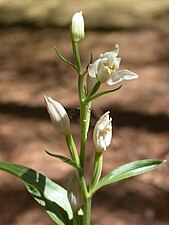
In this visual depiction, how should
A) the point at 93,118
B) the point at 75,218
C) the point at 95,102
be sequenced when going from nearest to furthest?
the point at 75,218, the point at 93,118, the point at 95,102

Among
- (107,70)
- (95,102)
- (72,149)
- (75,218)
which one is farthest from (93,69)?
(95,102)

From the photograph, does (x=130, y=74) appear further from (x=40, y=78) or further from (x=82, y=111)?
(x=40, y=78)

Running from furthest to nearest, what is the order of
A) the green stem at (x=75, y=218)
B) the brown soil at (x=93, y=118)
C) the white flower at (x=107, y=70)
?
the brown soil at (x=93, y=118) → the green stem at (x=75, y=218) → the white flower at (x=107, y=70)

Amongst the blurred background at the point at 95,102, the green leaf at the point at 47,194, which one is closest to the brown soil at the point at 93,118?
the blurred background at the point at 95,102

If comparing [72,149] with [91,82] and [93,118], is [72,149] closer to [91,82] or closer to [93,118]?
[91,82]

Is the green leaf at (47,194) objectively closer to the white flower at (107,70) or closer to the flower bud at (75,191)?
the flower bud at (75,191)

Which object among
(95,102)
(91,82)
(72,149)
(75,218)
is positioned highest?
(91,82)

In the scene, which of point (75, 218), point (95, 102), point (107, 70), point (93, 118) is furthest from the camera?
point (95, 102)

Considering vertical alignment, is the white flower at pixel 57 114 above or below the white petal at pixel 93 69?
below
